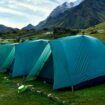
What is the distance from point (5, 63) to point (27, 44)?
255 inches

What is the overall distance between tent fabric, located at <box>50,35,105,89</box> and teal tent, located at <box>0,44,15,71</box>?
12.8 m

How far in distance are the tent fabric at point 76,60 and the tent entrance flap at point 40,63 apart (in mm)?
2258

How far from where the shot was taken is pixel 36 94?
2103cm

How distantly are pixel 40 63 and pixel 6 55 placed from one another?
1283 cm

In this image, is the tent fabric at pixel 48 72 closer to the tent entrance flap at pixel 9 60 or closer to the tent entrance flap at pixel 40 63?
the tent entrance flap at pixel 40 63

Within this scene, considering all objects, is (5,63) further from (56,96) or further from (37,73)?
(56,96)

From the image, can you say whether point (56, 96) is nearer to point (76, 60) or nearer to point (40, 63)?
point (76, 60)

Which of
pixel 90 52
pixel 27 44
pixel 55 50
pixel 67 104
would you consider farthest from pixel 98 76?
Result: pixel 27 44

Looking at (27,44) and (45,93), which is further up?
(27,44)

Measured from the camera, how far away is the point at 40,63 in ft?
85.2

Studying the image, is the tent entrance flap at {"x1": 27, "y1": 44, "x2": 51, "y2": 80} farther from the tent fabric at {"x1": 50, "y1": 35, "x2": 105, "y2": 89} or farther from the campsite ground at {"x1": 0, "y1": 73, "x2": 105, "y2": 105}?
the campsite ground at {"x1": 0, "y1": 73, "x2": 105, "y2": 105}

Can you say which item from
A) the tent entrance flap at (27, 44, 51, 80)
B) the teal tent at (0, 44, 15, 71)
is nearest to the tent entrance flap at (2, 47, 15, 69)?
the teal tent at (0, 44, 15, 71)

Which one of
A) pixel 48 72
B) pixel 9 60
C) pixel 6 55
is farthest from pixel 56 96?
pixel 6 55

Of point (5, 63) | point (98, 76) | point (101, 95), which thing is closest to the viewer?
point (101, 95)
